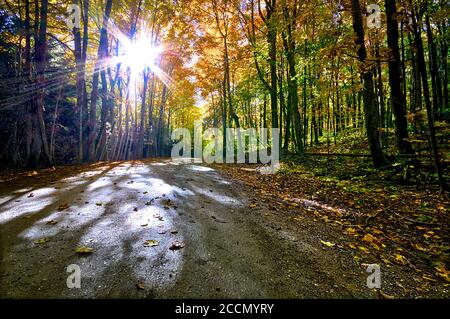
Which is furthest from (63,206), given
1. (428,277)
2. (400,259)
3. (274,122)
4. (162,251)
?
(274,122)

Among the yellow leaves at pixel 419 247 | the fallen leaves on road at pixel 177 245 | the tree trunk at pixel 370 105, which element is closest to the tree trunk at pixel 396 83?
the tree trunk at pixel 370 105

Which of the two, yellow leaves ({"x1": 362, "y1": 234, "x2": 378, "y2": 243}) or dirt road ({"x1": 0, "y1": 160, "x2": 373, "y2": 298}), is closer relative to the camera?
dirt road ({"x1": 0, "y1": 160, "x2": 373, "y2": 298})

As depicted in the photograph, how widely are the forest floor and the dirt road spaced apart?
1 centimetres

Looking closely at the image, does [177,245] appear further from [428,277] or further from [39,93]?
[39,93]

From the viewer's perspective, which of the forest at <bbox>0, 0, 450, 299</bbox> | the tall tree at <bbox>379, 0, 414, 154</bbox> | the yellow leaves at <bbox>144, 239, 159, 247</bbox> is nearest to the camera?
the yellow leaves at <bbox>144, 239, 159, 247</bbox>

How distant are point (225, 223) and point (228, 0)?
16.2m

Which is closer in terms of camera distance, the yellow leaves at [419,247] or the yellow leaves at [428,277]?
the yellow leaves at [428,277]

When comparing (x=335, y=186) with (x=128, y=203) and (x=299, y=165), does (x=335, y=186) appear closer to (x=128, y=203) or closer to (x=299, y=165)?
(x=299, y=165)

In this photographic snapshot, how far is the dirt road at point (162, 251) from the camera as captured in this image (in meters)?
2.43

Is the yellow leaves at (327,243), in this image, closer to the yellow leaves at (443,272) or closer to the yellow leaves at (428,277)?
the yellow leaves at (428,277)

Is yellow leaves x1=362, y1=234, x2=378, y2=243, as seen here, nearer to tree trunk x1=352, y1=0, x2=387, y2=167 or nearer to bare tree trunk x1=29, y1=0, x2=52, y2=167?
tree trunk x1=352, y1=0, x2=387, y2=167

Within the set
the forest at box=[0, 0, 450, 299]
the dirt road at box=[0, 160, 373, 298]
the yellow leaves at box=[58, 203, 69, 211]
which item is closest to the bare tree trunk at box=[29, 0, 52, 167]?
the forest at box=[0, 0, 450, 299]

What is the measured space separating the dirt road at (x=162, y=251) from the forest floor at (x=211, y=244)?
0.01 m

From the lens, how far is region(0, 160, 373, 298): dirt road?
2434mm
